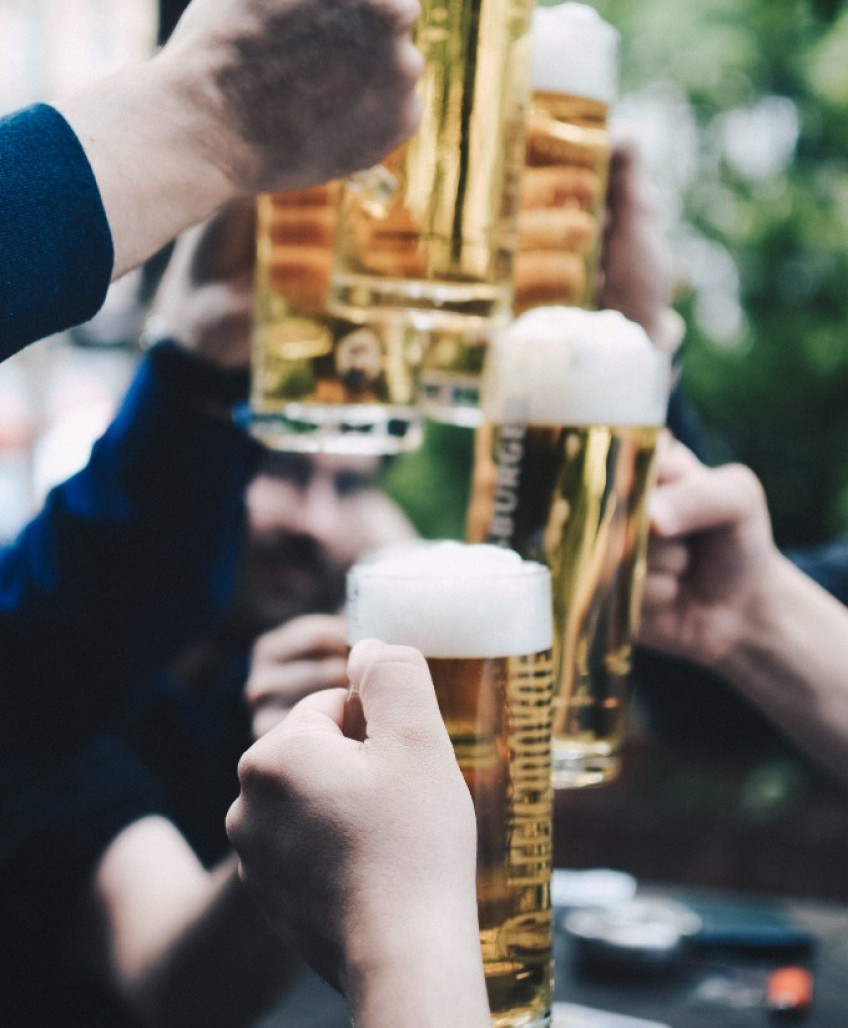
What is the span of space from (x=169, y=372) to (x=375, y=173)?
0.48 meters

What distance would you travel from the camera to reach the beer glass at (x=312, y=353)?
98cm

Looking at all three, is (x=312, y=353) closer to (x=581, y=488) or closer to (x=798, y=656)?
(x=581, y=488)

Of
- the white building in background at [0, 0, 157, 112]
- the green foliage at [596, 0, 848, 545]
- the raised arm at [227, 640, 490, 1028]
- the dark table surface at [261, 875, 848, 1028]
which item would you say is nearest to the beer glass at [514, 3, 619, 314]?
the raised arm at [227, 640, 490, 1028]

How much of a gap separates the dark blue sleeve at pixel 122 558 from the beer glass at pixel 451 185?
0.42 m

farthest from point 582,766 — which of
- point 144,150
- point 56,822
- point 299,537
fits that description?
point 299,537

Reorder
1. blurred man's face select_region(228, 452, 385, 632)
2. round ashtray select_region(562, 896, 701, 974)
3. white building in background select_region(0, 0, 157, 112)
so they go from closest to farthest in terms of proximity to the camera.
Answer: round ashtray select_region(562, 896, 701, 974) < blurred man's face select_region(228, 452, 385, 632) < white building in background select_region(0, 0, 157, 112)

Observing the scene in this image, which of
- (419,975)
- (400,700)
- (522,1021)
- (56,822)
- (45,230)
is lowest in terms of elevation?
(56,822)

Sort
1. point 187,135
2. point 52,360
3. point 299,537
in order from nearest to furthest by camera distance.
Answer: point 187,135, point 299,537, point 52,360

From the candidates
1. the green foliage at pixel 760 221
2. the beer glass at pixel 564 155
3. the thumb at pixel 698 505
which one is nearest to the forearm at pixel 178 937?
the thumb at pixel 698 505

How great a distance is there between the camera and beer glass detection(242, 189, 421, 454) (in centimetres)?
98

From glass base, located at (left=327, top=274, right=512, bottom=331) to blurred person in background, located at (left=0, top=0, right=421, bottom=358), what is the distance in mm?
130

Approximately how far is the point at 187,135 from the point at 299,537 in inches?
64.6

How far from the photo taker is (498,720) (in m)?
0.74

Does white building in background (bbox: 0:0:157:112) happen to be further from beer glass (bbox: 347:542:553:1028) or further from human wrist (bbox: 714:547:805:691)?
beer glass (bbox: 347:542:553:1028)
